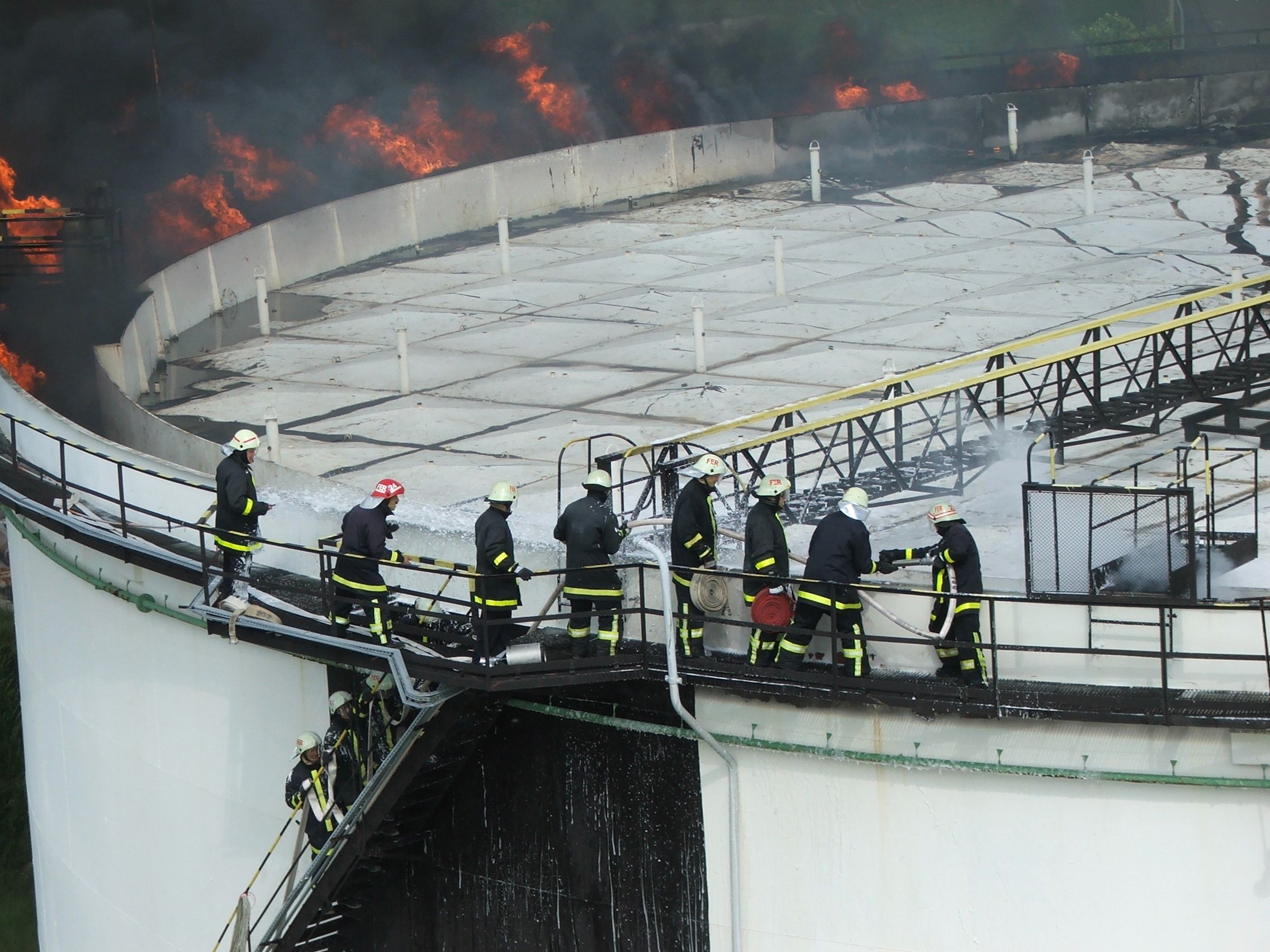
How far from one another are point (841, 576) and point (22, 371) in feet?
40.6

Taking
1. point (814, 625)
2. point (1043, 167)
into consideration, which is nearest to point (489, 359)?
point (814, 625)

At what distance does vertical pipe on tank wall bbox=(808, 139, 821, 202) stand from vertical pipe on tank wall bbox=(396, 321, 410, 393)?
1013 cm

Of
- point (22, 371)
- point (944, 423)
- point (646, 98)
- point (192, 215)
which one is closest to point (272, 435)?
point (22, 371)

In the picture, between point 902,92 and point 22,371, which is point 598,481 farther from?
point 902,92

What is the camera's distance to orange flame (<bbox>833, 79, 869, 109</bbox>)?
126ft

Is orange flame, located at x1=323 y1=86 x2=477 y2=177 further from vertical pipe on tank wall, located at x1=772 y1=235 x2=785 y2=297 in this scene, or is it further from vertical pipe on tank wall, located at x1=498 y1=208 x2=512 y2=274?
vertical pipe on tank wall, located at x1=772 y1=235 x2=785 y2=297

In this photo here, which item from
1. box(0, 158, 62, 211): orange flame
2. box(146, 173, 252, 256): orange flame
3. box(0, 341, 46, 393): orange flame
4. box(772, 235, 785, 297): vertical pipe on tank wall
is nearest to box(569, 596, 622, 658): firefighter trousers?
box(0, 341, 46, 393): orange flame

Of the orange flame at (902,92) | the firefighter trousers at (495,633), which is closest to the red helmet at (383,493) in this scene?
the firefighter trousers at (495,633)

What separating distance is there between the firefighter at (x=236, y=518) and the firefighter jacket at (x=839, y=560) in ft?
12.8

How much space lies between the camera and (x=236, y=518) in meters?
12.0

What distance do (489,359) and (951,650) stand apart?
10649 millimetres

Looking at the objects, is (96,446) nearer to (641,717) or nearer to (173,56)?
(641,717)

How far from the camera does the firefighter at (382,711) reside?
11.9m

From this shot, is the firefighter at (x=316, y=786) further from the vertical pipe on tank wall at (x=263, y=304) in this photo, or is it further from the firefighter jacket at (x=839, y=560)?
the vertical pipe on tank wall at (x=263, y=304)
